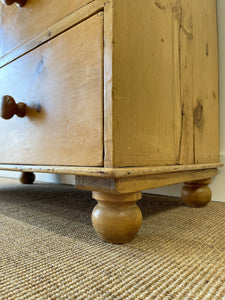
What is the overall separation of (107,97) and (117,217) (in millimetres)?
212

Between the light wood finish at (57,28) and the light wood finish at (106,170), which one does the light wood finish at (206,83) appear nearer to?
the light wood finish at (106,170)

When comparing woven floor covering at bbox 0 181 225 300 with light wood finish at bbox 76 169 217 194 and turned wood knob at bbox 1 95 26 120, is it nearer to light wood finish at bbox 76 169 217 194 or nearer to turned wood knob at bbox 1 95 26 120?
light wood finish at bbox 76 169 217 194

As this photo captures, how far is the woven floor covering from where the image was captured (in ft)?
0.96

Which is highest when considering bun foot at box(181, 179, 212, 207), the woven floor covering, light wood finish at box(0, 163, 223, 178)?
light wood finish at box(0, 163, 223, 178)

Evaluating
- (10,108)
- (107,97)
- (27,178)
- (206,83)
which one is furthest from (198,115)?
(27,178)

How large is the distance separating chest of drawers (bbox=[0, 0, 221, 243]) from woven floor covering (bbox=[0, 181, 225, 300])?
0.06 metres

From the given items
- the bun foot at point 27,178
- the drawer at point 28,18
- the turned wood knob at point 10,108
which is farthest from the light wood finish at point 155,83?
the bun foot at point 27,178

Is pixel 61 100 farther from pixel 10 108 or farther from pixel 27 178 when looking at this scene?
pixel 27 178

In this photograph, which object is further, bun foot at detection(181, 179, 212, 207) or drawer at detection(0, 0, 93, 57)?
bun foot at detection(181, 179, 212, 207)

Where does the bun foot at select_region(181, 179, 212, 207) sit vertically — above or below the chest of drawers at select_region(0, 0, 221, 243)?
below

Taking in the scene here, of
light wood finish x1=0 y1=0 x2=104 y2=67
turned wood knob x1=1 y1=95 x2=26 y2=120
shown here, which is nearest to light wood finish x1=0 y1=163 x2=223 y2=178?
turned wood knob x1=1 y1=95 x2=26 y2=120

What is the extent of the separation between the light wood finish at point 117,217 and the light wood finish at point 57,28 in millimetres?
341

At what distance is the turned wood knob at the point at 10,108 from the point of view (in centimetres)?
54

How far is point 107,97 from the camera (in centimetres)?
40
